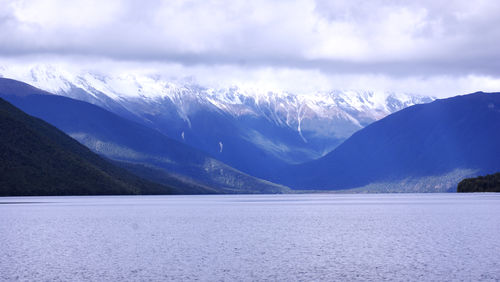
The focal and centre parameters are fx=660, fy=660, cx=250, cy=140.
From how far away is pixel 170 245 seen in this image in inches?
3406

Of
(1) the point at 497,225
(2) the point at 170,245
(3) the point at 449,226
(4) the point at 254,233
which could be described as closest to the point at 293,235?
(4) the point at 254,233

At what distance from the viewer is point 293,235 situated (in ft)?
331

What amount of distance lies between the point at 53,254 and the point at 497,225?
76888mm

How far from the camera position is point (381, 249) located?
261ft

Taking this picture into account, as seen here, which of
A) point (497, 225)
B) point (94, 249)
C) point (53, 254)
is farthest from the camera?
point (497, 225)

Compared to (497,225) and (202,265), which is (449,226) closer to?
(497,225)

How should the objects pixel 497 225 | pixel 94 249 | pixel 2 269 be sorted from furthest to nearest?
1. pixel 497 225
2. pixel 94 249
3. pixel 2 269

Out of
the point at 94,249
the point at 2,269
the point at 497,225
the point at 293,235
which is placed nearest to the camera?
the point at 2,269

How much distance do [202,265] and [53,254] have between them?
1999 cm

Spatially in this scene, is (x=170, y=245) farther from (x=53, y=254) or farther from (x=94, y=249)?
(x=53, y=254)

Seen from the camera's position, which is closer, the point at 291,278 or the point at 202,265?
the point at 291,278

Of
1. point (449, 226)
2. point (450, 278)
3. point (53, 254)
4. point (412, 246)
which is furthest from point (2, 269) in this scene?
point (449, 226)

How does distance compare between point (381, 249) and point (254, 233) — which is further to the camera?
point (254, 233)

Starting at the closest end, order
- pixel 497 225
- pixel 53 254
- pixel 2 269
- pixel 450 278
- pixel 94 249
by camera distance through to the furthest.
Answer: pixel 450 278 < pixel 2 269 < pixel 53 254 < pixel 94 249 < pixel 497 225
